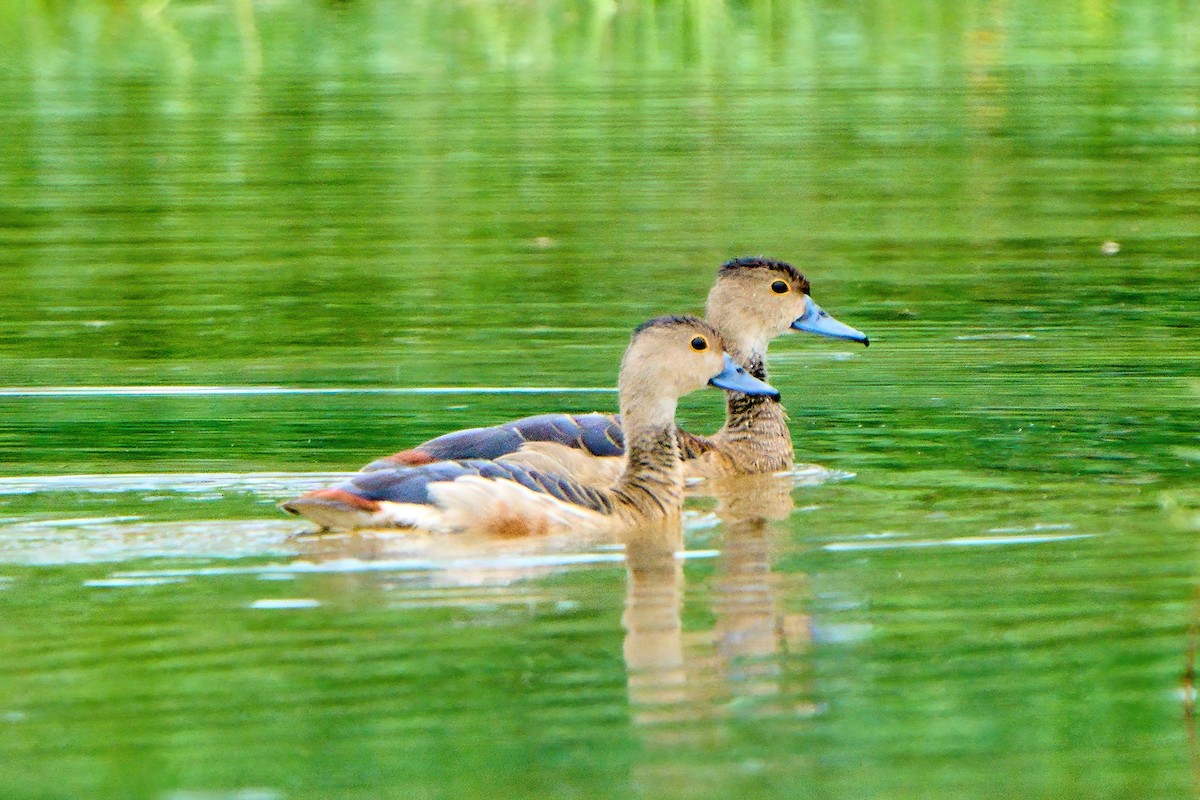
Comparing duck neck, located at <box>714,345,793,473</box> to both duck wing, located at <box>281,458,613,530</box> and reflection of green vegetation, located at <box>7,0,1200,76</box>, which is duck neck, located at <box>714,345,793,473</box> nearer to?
duck wing, located at <box>281,458,613,530</box>

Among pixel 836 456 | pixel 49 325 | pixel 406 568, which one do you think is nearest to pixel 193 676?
pixel 406 568

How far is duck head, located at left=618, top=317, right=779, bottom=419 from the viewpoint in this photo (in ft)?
30.6

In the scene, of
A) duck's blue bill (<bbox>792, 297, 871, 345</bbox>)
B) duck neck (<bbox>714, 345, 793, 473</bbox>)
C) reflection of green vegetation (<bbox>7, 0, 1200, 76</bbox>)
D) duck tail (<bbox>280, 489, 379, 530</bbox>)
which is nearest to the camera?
duck tail (<bbox>280, 489, 379, 530</bbox>)

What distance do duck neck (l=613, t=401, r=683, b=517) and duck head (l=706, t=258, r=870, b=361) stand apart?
2.37 m

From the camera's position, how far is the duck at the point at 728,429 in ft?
31.8

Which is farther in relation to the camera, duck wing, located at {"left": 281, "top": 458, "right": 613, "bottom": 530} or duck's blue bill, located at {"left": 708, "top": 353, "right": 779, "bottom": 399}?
duck's blue bill, located at {"left": 708, "top": 353, "right": 779, "bottom": 399}

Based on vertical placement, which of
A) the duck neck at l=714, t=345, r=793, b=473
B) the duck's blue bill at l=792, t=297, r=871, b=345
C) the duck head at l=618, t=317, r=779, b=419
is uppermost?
the duck head at l=618, t=317, r=779, b=419

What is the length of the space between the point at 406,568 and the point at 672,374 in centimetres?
190

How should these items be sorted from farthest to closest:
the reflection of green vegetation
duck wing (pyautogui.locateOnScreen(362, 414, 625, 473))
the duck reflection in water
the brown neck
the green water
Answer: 1. the reflection of green vegetation
2. duck wing (pyautogui.locateOnScreen(362, 414, 625, 473))
3. the brown neck
4. the duck reflection in water
5. the green water

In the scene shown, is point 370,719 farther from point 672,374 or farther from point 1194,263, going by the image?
point 1194,263

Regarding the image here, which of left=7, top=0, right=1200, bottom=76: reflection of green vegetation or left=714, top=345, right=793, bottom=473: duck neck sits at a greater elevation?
left=7, top=0, right=1200, bottom=76: reflection of green vegetation

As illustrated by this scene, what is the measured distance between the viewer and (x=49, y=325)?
1362 centimetres

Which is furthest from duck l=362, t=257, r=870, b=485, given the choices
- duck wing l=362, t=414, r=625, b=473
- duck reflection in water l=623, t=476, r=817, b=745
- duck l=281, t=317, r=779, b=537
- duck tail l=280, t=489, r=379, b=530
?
duck reflection in water l=623, t=476, r=817, b=745

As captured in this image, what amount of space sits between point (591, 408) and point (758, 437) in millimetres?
931
